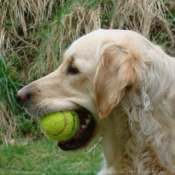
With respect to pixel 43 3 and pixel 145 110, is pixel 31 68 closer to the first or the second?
pixel 43 3

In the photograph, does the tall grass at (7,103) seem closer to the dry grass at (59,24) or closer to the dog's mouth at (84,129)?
the dry grass at (59,24)

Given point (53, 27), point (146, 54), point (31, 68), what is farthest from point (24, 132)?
point (146, 54)

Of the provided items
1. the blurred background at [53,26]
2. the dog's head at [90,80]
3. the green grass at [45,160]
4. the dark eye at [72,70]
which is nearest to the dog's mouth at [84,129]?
the dog's head at [90,80]

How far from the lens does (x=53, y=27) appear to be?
7082 millimetres

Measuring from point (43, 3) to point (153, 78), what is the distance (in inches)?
191

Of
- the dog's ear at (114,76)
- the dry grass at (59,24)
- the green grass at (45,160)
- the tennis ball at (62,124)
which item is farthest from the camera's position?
the dry grass at (59,24)

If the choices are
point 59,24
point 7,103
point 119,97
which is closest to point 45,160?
point 7,103

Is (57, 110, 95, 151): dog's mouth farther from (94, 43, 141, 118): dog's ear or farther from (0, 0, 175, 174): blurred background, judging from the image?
(0, 0, 175, 174): blurred background

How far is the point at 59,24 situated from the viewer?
7059mm

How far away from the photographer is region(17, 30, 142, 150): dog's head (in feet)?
9.23

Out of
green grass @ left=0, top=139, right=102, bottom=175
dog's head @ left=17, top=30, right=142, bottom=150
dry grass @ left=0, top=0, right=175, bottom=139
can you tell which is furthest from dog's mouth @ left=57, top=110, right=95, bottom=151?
dry grass @ left=0, top=0, right=175, bottom=139

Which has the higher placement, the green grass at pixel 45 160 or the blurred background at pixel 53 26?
the blurred background at pixel 53 26

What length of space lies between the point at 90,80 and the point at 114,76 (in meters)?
0.24

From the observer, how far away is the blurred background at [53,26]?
6.86 metres
